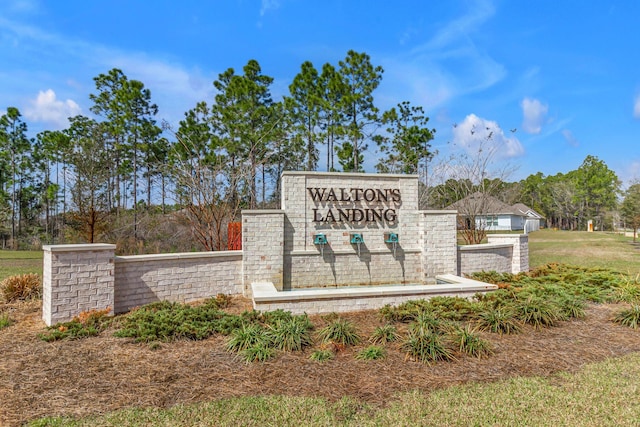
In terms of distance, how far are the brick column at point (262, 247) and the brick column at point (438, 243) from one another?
13.0 ft

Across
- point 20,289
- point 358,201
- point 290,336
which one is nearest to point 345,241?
point 358,201

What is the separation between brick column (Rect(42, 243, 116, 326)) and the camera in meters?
6.27

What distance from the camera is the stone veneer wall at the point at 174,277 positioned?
7.20 metres

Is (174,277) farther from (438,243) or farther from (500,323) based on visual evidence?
(438,243)

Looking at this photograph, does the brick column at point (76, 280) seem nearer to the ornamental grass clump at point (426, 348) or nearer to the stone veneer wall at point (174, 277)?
the stone veneer wall at point (174, 277)

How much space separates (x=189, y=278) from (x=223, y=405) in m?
4.99

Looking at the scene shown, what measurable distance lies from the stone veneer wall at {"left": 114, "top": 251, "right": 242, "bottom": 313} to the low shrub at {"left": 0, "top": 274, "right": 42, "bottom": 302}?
2.66 metres

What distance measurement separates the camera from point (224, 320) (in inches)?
231

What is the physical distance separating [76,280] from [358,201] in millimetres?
6455

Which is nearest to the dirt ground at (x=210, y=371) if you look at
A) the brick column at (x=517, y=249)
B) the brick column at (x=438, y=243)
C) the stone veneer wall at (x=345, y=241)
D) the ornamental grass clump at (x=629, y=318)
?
the ornamental grass clump at (x=629, y=318)

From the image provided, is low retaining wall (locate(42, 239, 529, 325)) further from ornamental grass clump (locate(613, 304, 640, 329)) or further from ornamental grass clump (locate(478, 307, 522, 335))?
ornamental grass clump (locate(613, 304, 640, 329))

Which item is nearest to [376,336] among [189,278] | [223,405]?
[223,405]

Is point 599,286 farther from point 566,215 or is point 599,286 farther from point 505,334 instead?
point 566,215

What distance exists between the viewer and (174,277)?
777 cm
